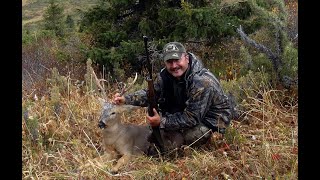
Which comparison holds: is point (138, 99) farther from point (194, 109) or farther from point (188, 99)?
point (194, 109)

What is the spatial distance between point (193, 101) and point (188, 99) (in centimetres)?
10

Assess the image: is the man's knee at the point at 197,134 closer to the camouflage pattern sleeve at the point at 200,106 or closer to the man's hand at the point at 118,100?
the camouflage pattern sleeve at the point at 200,106

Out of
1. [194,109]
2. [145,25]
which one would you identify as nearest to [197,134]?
[194,109]

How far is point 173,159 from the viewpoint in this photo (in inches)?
205

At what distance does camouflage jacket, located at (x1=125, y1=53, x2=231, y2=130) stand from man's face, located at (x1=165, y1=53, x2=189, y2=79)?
7 cm

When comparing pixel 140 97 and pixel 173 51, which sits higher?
pixel 173 51

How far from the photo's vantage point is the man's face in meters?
5.18

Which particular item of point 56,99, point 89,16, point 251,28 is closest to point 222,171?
point 56,99

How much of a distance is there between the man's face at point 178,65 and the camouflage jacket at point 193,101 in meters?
0.07

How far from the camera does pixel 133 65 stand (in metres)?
9.41

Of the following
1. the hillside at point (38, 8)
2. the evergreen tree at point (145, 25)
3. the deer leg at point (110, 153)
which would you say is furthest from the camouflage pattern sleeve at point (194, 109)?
the hillside at point (38, 8)

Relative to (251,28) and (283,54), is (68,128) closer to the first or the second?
(283,54)

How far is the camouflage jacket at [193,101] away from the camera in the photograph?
16.7 feet
